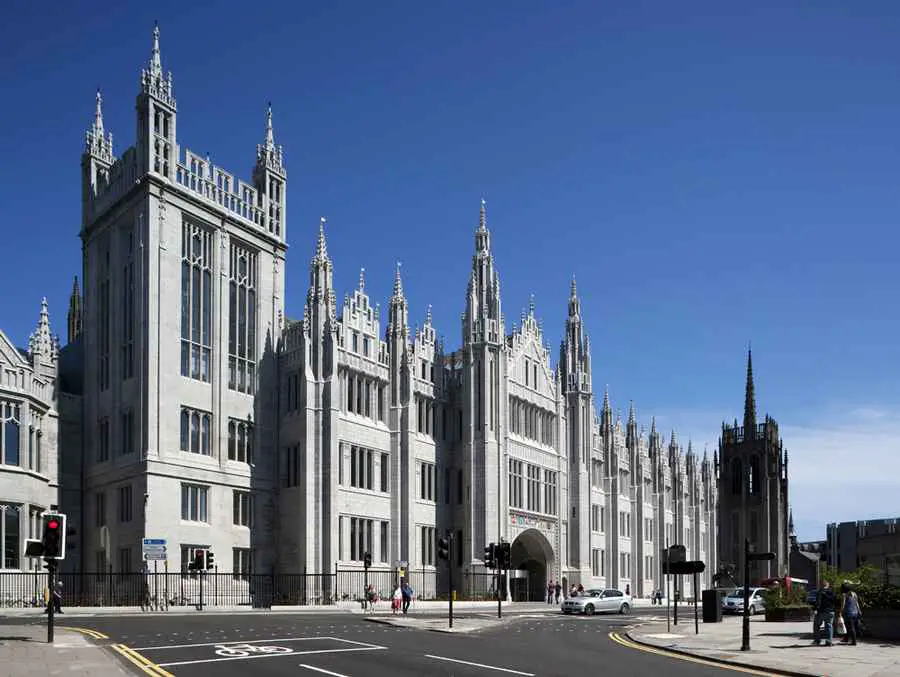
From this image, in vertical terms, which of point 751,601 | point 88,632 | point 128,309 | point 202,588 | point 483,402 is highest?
point 128,309

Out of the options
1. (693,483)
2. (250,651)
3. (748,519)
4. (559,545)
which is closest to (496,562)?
(250,651)

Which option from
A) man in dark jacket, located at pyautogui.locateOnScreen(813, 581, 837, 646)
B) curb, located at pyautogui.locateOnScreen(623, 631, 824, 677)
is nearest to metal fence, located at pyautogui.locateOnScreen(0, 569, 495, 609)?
curb, located at pyautogui.locateOnScreen(623, 631, 824, 677)

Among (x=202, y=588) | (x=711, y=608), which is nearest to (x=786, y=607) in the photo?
(x=711, y=608)

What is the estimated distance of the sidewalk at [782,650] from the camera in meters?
22.5

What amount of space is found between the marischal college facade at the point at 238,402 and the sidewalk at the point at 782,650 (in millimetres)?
24602

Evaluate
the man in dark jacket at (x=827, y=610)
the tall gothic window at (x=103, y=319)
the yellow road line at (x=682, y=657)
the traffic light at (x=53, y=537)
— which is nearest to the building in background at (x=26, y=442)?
the tall gothic window at (x=103, y=319)

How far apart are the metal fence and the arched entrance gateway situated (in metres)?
10.3

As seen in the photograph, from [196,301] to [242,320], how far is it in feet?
11.9

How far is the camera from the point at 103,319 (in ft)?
191

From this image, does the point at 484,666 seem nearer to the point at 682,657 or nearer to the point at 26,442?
the point at 682,657

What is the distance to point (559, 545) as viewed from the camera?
74.1 meters

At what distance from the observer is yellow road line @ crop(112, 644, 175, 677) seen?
20.6m

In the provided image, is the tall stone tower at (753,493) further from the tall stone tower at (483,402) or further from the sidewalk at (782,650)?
the sidewalk at (782,650)

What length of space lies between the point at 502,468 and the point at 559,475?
33.5 ft
